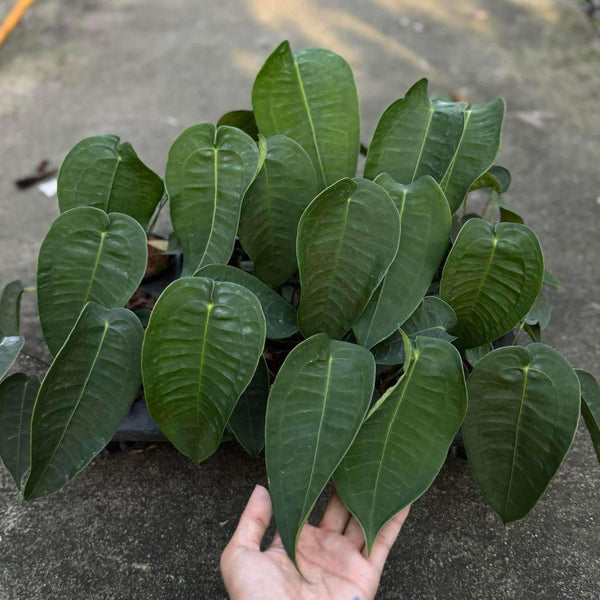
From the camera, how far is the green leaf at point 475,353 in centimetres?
117

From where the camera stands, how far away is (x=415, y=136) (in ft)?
3.96

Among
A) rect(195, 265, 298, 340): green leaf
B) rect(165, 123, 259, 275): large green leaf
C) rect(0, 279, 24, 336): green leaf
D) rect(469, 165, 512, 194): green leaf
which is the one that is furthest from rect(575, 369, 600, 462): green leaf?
rect(0, 279, 24, 336): green leaf

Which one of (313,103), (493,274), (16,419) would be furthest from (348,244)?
(16,419)

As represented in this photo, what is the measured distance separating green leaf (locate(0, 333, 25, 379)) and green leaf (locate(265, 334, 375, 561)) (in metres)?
0.40

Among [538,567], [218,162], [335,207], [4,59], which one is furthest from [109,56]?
[538,567]

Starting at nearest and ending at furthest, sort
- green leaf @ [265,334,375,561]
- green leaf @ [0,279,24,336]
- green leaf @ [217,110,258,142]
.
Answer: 1. green leaf @ [265,334,375,561]
2. green leaf @ [0,279,24,336]
3. green leaf @ [217,110,258,142]

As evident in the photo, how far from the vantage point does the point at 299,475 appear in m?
0.92

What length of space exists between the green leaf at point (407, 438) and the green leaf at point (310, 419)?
47 mm

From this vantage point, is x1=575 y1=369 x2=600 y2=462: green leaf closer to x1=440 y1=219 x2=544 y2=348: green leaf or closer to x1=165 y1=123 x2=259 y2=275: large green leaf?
x1=440 y1=219 x2=544 y2=348: green leaf

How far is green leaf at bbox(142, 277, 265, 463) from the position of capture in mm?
971

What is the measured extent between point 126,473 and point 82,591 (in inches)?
8.7

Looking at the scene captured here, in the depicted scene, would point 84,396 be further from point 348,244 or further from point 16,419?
point 348,244

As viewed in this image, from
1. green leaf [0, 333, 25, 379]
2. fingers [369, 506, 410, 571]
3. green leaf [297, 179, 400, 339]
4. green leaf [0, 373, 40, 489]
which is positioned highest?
green leaf [297, 179, 400, 339]

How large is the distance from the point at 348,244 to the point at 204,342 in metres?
0.25
